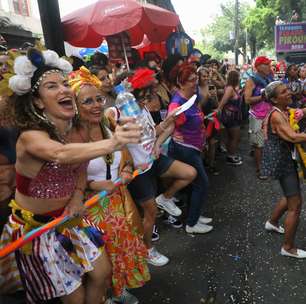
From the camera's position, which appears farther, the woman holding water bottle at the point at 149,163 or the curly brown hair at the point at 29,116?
the woman holding water bottle at the point at 149,163

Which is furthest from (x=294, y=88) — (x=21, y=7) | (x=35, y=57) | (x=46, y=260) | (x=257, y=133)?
(x=21, y=7)

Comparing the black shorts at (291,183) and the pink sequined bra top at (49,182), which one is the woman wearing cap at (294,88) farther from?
the pink sequined bra top at (49,182)

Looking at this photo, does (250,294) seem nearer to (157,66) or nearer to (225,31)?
(157,66)

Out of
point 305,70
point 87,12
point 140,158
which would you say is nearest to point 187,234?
point 140,158

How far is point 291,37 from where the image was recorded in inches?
786

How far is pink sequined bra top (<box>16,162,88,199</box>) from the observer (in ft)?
6.47

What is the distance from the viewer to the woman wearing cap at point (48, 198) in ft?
6.36

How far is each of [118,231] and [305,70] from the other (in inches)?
277

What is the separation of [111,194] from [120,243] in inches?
14.5

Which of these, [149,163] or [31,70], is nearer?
[31,70]

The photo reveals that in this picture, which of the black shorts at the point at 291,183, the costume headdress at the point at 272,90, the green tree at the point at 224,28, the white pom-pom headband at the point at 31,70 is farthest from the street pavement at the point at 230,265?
the green tree at the point at 224,28

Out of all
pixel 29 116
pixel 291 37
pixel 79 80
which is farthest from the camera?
pixel 291 37

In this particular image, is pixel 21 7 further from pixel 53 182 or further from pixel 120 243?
pixel 53 182

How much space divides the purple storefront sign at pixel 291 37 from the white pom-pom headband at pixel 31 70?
20.5 m
